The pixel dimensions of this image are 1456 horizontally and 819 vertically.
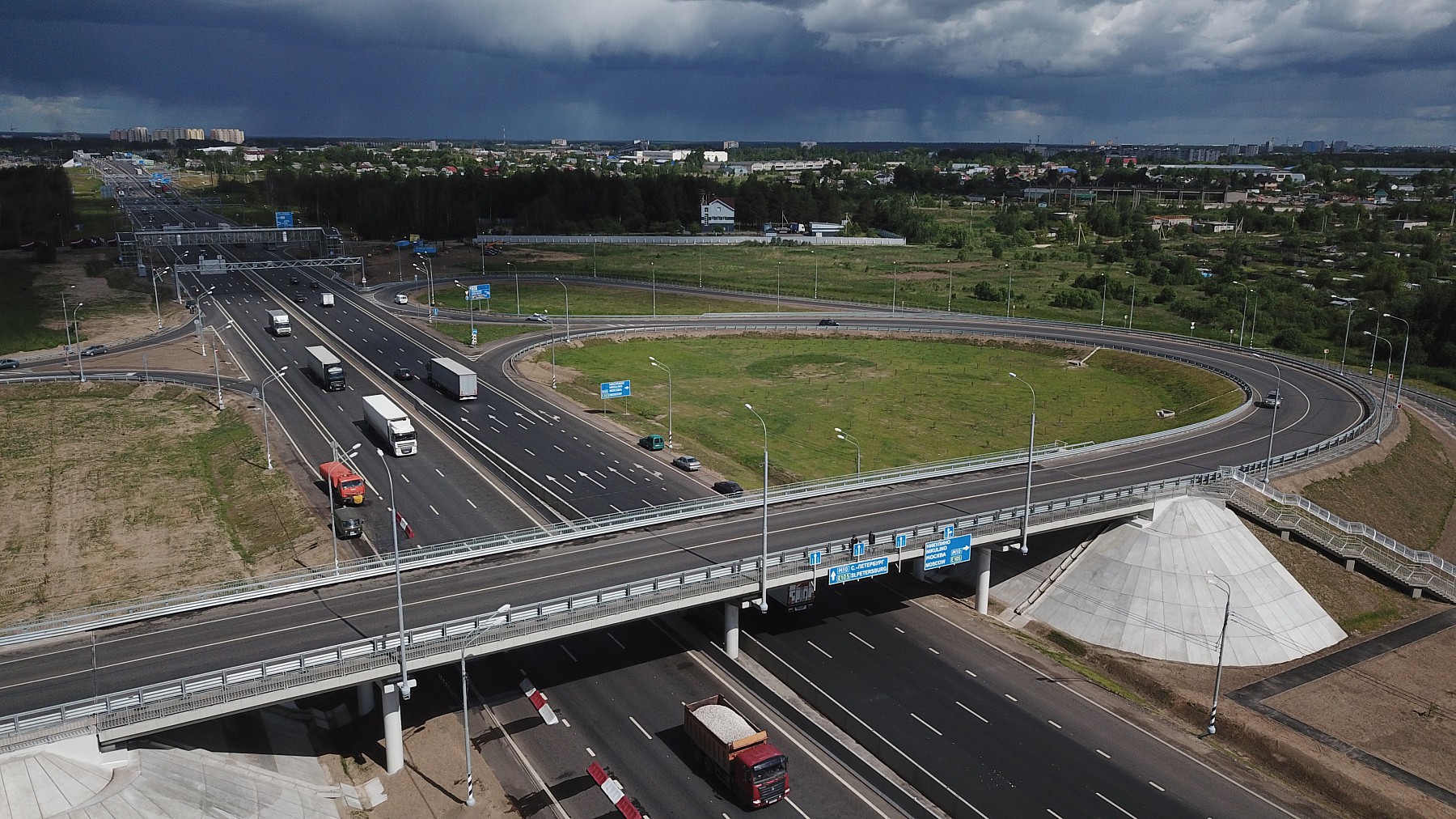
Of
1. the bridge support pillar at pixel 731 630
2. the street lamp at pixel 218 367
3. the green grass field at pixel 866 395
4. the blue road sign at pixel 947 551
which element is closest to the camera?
the bridge support pillar at pixel 731 630

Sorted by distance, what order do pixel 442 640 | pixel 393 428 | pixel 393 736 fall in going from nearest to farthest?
pixel 442 640 < pixel 393 736 < pixel 393 428

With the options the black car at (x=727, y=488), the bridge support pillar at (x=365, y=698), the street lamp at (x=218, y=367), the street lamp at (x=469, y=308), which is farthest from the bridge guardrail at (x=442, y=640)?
the street lamp at (x=469, y=308)

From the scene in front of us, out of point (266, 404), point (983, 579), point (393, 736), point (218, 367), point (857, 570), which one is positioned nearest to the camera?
point (393, 736)

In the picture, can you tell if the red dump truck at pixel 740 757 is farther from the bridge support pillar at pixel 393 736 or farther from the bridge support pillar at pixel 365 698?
the bridge support pillar at pixel 365 698

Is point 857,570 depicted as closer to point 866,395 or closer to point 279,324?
point 866,395

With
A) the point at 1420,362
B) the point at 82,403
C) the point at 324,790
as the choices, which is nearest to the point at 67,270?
the point at 82,403

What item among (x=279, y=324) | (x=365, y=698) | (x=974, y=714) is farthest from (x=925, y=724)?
(x=279, y=324)

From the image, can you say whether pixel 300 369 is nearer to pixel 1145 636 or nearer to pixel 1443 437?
pixel 1145 636
